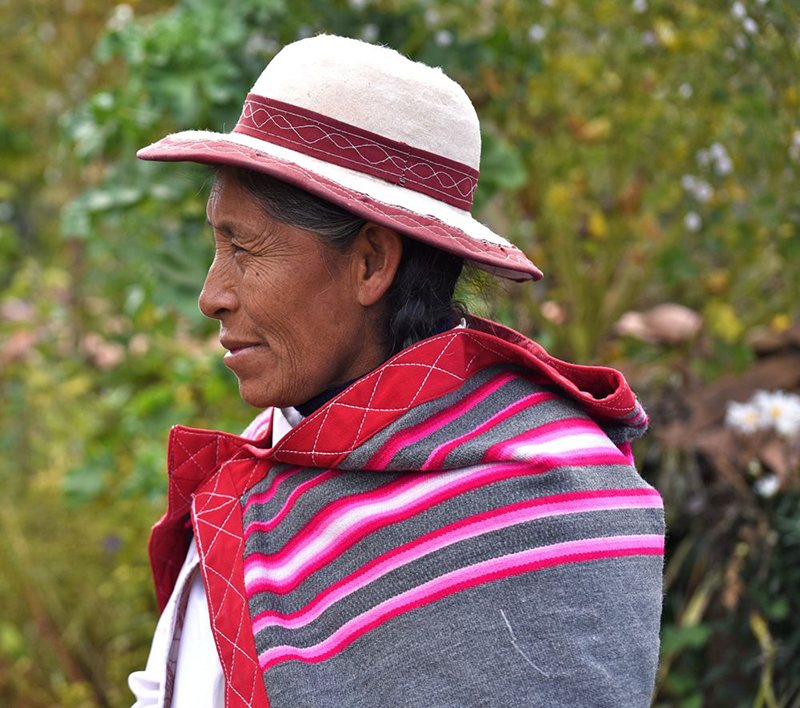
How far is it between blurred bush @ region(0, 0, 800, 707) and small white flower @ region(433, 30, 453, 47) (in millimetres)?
32

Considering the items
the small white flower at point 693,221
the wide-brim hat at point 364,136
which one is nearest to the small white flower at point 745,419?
the small white flower at point 693,221

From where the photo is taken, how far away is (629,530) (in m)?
1.42

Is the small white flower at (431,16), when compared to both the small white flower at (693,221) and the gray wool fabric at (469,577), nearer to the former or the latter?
the small white flower at (693,221)

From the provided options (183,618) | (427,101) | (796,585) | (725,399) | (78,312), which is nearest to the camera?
(427,101)

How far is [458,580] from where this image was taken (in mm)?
1360

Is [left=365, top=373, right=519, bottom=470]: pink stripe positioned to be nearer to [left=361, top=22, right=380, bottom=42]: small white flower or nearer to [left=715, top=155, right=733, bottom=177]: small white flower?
[left=715, top=155, right=733, bottom=177]: small white flower

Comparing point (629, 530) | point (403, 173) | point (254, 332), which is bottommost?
point (629, 530)

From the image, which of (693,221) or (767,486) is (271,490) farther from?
(693,221)

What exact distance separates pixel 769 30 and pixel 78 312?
387cm

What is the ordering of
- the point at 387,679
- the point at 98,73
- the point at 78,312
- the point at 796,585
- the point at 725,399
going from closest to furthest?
the point at 387,679 < the point at 796,585 < the point at 725,399 < the point at 78,312 < the point at 98,73

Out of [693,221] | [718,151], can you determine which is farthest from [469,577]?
[693,221]

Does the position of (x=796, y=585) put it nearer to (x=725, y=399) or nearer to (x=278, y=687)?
(x=725, y=399)

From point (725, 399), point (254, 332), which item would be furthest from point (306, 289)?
point (725, 399)

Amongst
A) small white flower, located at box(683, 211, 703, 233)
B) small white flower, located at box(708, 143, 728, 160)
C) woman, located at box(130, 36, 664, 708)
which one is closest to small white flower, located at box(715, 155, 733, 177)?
small white flower, located at box(708, 143, 728, 160)
